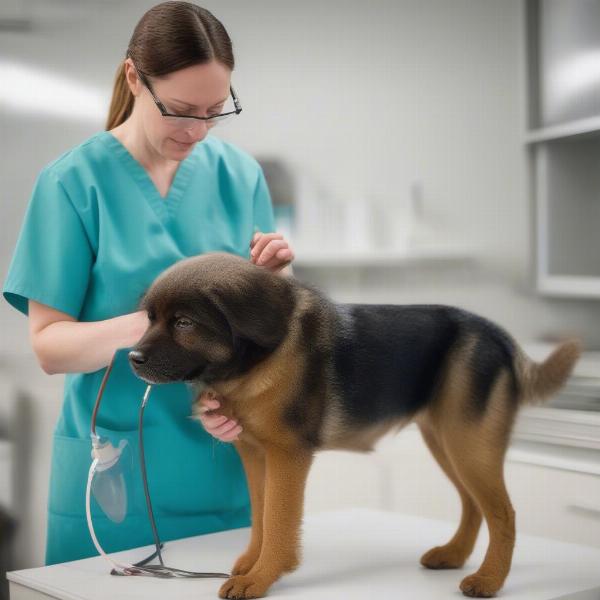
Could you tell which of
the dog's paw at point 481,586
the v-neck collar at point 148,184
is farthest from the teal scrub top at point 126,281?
the dog's paw at point 481,586

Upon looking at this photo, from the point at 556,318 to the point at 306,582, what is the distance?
138cm

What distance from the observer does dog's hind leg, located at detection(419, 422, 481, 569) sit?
103 centimetres

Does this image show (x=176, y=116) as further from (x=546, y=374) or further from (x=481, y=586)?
(x=481, y=586)

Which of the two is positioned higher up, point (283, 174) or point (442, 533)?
point (283, 174)

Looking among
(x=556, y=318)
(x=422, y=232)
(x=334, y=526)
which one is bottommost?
→ (x=334, y=526)

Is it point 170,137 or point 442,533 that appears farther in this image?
point 442,533

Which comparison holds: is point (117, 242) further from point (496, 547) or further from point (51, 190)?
point (496, 547)

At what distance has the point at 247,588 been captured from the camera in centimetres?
90

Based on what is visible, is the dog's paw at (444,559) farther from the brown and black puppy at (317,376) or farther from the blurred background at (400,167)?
the blurred background at (400,167)

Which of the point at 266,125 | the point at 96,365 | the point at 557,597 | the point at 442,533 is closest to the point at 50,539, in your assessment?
the point at 96,365

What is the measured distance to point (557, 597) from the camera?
94cm

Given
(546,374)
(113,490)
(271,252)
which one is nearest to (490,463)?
(546,374)

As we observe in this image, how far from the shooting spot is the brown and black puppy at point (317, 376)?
0.87 metres

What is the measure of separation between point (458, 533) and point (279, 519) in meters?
0.26
